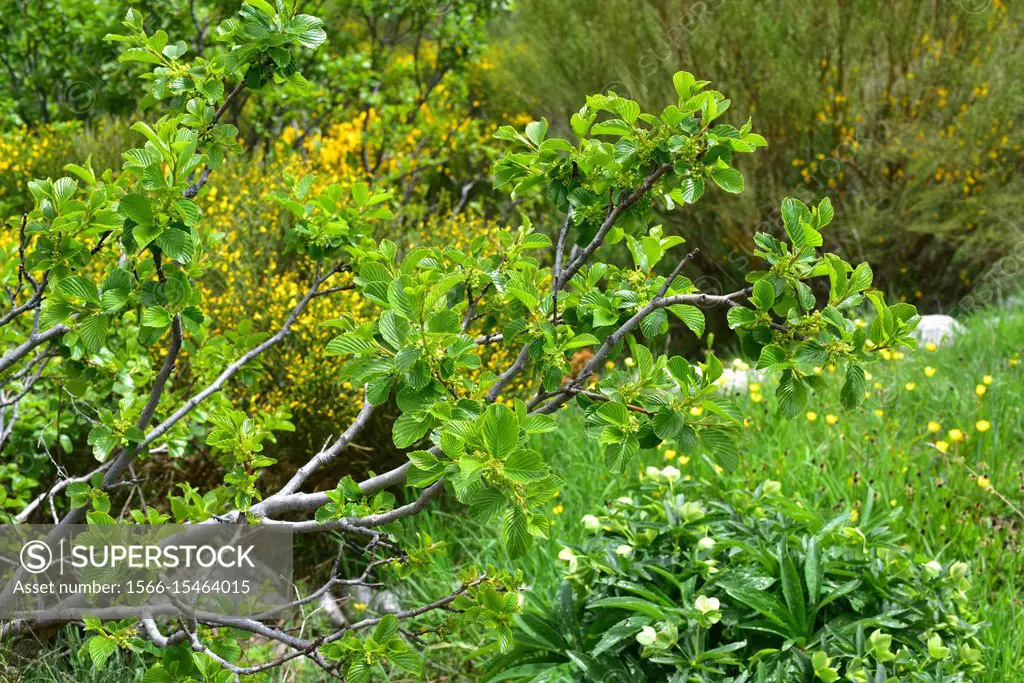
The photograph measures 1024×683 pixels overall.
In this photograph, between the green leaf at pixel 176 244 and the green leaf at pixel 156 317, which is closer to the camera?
the green leaf at pixel 176 244

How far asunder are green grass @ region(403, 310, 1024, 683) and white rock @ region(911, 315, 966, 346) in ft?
2.04

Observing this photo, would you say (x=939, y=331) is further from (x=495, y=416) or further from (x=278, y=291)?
(x=495, y=416)

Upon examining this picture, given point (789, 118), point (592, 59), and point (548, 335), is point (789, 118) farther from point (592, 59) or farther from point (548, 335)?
point (548, 335)

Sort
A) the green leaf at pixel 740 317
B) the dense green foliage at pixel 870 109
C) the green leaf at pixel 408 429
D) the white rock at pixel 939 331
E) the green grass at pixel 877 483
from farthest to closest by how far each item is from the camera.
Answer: the dense green foliage at pixel 870 109, the white rock at pixel 939 331, the green grass at pixel 877 483, the green leaf at pixel 740 317, the green leaf at pixel 408 429

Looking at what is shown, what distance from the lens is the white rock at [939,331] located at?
4664mm

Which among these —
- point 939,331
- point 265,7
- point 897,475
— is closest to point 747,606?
point 897,475

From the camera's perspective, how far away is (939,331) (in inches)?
195

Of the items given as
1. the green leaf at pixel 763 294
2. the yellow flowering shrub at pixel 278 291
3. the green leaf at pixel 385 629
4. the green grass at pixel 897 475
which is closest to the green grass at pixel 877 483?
the green grass at pixel 897 475

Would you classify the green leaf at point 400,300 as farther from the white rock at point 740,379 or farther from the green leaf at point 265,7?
the white rock at point 740,379

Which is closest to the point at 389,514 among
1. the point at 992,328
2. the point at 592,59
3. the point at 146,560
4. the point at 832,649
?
the point at 146,560

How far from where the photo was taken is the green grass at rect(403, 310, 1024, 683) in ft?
8.88

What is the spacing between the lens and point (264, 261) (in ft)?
14.8

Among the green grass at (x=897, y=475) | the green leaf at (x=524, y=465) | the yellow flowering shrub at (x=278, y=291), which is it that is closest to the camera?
the green leaf at (x=524, y=465)

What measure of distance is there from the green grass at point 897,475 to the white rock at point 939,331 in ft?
2.04
